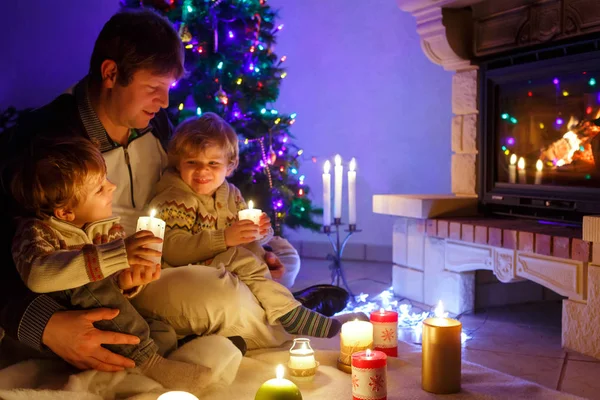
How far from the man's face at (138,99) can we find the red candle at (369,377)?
956 millimetres

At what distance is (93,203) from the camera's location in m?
1.69

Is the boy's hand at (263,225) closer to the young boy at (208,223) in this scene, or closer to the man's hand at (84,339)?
the young boy at (208,223)

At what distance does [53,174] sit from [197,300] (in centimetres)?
54

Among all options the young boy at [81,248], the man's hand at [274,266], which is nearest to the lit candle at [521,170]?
the man's hand at [274,266]

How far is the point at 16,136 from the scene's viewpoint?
1860 mm

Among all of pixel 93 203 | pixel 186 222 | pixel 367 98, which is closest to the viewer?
pixel 93 203

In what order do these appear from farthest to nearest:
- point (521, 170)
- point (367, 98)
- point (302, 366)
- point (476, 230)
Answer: point (367, 98), point (521, 170), point (476, 230), point (302, 366)

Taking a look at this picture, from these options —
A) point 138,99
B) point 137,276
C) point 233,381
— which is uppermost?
point 138,99

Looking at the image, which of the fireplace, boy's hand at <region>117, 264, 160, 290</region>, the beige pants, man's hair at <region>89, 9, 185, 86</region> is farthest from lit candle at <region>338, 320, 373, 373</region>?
the fireplace

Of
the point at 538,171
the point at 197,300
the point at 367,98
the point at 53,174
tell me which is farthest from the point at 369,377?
the point at 367,98

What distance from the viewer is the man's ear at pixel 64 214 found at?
166cm

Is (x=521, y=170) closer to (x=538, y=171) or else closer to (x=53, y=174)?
(x=538, y=171)

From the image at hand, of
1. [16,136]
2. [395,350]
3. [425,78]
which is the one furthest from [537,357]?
[425,78]

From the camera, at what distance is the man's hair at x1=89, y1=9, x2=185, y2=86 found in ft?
6.20
